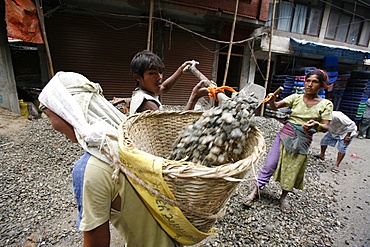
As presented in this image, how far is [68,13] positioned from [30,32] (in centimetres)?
155

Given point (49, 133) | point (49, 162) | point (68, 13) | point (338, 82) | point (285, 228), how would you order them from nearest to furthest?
point (285, 228), point (49, 162), point (49, 133), point (68, 13), point (338, 82)

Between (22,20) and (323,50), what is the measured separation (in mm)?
10793

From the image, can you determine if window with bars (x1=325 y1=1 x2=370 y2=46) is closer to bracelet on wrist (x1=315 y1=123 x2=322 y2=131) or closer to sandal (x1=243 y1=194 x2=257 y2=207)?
bracelet on wrist (x1=315 y1=123 x2=322 y2=131)

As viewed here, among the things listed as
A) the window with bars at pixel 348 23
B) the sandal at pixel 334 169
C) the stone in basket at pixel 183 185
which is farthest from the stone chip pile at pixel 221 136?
the window with bars at pixel 348 23

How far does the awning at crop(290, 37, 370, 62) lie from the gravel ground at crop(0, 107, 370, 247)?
6.49 m

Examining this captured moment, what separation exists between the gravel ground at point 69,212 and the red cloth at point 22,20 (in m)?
2.72

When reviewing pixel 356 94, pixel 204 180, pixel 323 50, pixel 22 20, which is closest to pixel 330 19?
pixel 323 50

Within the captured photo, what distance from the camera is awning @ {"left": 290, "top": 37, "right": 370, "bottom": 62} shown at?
8.12 metres

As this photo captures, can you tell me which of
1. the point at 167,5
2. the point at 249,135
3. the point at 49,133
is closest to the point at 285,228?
the point at 249,135

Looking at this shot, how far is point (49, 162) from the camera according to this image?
3.73 metres

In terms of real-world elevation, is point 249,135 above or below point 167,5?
below

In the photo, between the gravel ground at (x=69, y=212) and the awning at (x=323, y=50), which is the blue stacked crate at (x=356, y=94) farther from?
the gravel ground at (x=69, y=212)

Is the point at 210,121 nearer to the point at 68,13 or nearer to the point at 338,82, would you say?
the point at 68,13

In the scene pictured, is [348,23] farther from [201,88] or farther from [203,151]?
[203,151]
